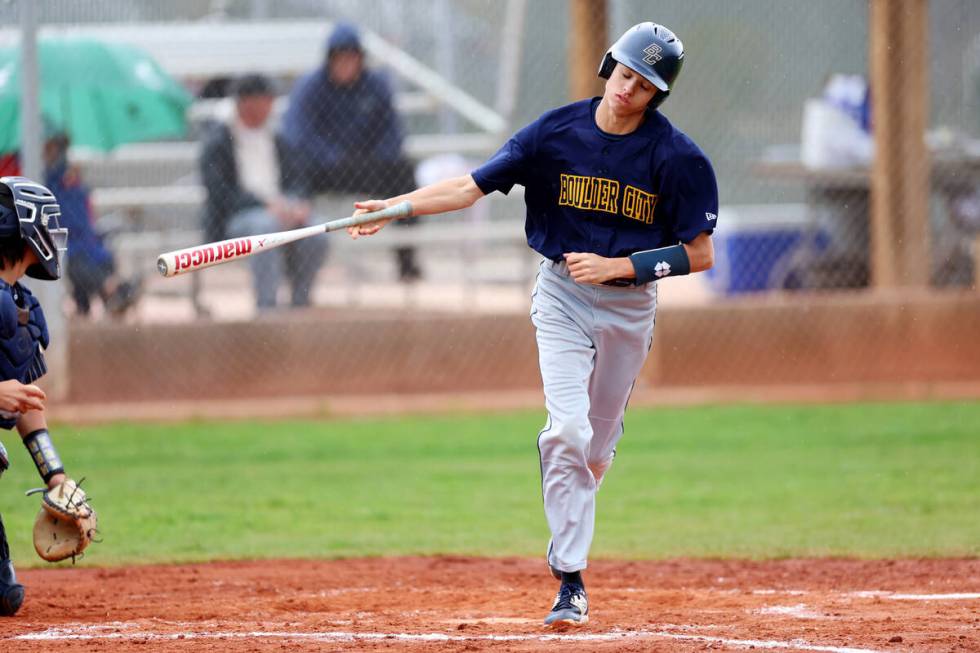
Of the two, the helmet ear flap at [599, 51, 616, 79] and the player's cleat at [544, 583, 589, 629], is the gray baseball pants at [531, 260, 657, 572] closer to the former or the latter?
the player's cleat at [544, 583, 589, 629]

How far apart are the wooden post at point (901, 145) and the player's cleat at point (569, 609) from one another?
7.83 meters

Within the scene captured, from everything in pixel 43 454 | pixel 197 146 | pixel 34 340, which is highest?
pixel 197 146

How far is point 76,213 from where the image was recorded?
421 inches

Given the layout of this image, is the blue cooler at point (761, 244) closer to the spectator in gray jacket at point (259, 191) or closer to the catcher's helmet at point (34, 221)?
the spectator in gray jacket at point (259, 191)

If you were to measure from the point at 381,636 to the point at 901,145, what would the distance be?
341 inches

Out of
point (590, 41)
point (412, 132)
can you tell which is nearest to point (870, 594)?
point (590, 41)

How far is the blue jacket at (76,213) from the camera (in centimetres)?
1059

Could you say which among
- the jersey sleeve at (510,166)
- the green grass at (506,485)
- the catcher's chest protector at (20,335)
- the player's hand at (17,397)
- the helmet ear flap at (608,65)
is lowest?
the green grass at (506,485)

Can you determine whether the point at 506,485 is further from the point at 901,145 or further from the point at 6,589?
the point at 901,145

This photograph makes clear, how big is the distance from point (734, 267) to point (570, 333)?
8.70 metres

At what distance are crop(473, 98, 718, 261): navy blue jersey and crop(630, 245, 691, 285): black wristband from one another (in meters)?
0.08

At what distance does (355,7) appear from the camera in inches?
463

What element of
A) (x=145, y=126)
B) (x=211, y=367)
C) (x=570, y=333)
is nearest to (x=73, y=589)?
(x=570, y=333)

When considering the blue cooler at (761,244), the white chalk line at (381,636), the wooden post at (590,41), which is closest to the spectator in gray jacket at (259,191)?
the wooden post at (590,41)
